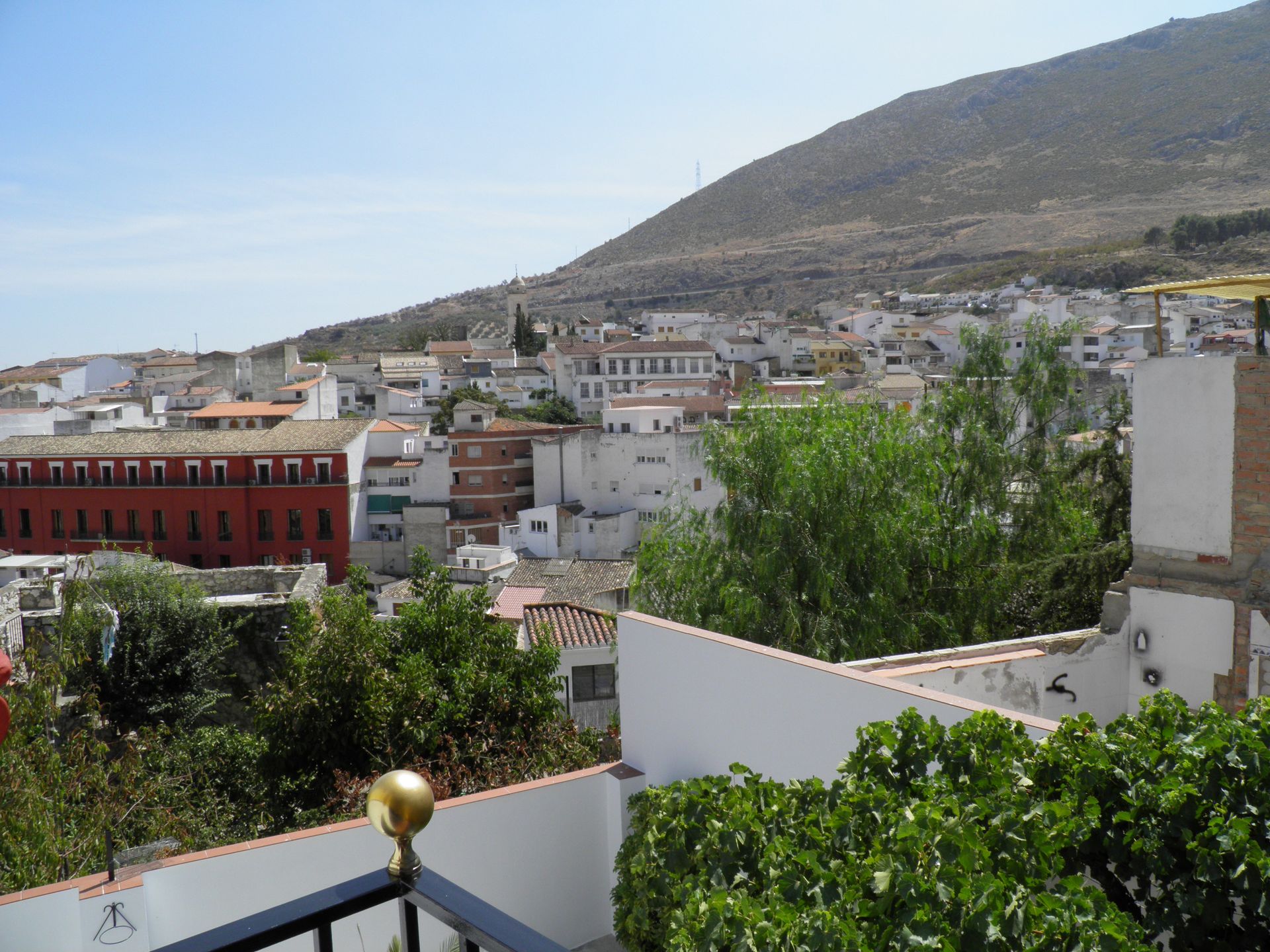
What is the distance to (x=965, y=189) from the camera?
391 ft

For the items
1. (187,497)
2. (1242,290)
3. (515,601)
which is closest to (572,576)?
(515,601)

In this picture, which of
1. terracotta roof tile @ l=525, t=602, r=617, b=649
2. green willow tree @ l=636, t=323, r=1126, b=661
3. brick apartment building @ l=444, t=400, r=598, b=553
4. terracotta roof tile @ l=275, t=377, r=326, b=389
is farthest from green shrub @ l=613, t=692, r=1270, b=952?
terracotta roof tile @ l=275, t=377, r=326, b=389

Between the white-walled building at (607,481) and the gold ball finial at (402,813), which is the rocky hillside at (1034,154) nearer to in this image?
the white-walled building at (607,481)

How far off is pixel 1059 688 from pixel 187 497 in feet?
118

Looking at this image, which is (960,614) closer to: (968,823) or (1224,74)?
(968,823)

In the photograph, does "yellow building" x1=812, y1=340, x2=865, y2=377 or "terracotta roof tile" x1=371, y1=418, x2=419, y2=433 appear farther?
"yellow building" x1=812, y1=340, x2=865, y2=377

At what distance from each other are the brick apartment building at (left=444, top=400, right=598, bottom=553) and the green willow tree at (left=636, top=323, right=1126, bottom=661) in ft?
96.1

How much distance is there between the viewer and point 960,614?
38.2 ft

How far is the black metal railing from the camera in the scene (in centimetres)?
129

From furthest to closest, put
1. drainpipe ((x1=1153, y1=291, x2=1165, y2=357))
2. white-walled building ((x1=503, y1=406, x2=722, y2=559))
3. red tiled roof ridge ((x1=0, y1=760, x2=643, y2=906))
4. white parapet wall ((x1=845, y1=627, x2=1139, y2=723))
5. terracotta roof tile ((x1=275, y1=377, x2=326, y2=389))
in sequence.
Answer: terracotta roof tile ((x1=275, y1=377, x2=326, y2=389)), white-walled building ((x1=503, y1=406, x2=722, y2=559)), drainpipe ((x1=1153, y1=291, x2=1165, y2=357)), white parapet wall ((x1=845, y1=627, x2=1139, y2=723)), red tiled roof ridge ((x1=0, y1=760, x2=643, y2=906))

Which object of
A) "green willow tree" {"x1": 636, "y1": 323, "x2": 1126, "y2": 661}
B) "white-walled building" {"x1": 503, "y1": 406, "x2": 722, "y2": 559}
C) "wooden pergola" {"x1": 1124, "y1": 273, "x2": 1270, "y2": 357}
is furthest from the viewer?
"white-walled building" {"x1": 503, "y1": 406, "x2": 722, "y2": 559}

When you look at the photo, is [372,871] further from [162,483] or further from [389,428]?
[389,428]

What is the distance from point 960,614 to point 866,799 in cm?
920

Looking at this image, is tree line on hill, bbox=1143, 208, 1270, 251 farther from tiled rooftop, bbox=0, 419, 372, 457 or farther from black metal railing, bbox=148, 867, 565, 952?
black metal railing, bbox=148, 867, 565, 952
